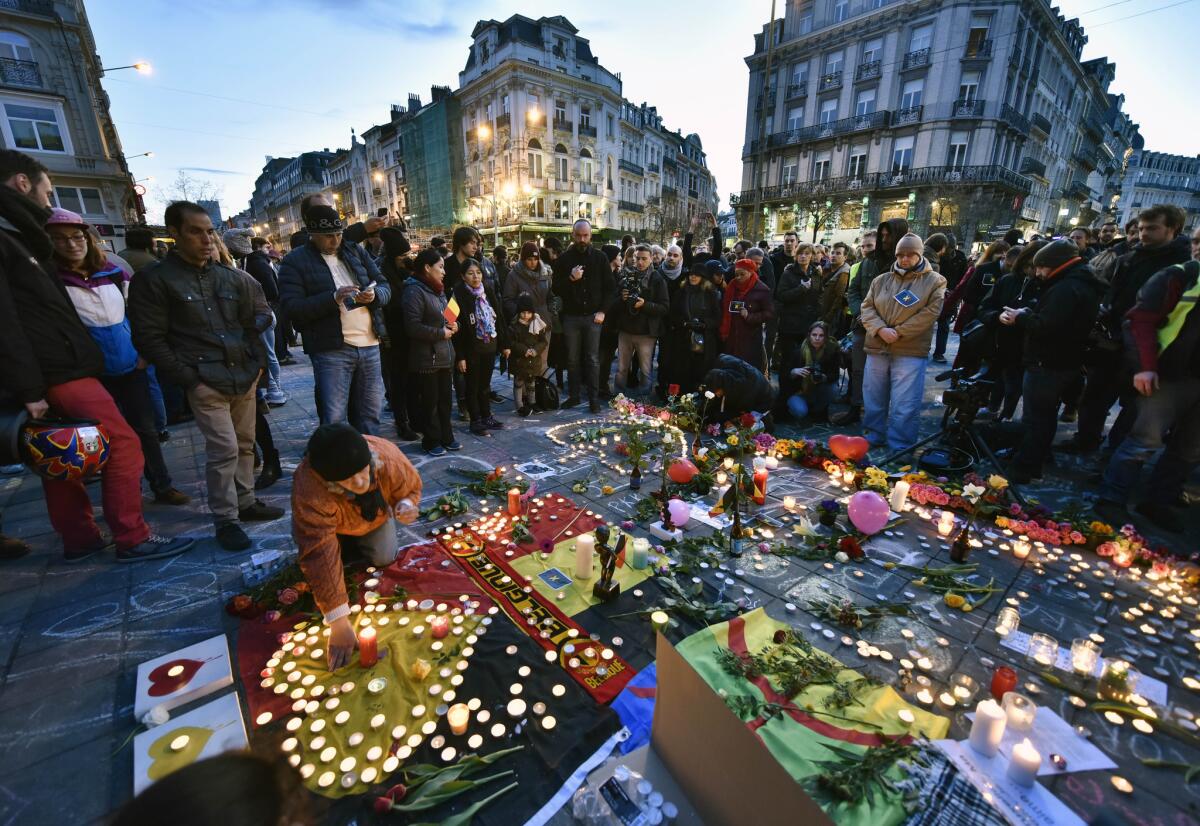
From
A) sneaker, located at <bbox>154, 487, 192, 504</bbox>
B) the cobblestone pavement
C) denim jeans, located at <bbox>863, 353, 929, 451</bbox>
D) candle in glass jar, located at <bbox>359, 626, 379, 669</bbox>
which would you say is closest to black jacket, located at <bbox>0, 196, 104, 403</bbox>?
the cobblestone pavement

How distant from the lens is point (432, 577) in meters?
2.98

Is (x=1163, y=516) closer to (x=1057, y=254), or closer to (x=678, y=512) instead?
(x=1057, y=254)

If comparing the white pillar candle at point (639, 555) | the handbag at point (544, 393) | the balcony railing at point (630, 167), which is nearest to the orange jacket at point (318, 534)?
the white pillar candle at point (639, 555)

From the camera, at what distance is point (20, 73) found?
→ 1905 cm

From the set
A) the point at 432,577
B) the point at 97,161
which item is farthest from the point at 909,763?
the point at 97,161

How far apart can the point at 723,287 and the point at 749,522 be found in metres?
3.80

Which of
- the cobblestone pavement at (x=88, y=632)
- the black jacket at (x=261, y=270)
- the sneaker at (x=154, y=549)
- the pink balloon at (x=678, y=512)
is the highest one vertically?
the black jacket at (x=261, y=270)

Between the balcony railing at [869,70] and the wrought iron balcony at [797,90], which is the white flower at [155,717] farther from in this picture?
the wrought iron balcony at [797,90]

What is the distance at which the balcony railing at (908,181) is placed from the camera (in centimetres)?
2378

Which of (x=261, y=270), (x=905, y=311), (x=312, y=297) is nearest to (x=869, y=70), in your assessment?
(x=905, y=311)

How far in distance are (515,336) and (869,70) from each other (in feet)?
97.6

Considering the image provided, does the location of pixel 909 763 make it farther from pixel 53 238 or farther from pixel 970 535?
pixel 53 238

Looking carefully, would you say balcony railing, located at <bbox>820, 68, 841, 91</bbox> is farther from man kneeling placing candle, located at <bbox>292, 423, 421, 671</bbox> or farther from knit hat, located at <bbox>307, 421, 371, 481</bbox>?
knit hat, located at <bbox>307, 421, 371, 481</bbox>

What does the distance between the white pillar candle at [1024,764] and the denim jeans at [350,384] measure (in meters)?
4.25
